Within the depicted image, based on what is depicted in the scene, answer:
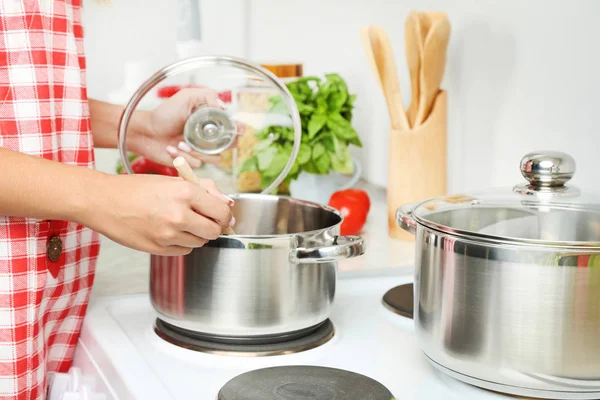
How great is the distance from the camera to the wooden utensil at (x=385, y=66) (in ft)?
4.38

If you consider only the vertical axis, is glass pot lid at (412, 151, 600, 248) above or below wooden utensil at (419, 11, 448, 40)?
below

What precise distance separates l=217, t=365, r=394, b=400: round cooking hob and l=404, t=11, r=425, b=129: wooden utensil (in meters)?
0.74

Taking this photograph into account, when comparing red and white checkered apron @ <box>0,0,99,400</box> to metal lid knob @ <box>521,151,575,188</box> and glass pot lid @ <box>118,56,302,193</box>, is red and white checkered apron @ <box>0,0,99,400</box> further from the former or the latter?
metal lid knob @ <box>521,151,575,188</box>

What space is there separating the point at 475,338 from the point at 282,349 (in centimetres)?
24

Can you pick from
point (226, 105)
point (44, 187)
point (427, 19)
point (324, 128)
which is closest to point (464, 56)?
point (427, 19)

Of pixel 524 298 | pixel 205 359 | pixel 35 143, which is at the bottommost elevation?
pixel 205 359

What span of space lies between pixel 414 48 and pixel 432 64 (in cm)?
4

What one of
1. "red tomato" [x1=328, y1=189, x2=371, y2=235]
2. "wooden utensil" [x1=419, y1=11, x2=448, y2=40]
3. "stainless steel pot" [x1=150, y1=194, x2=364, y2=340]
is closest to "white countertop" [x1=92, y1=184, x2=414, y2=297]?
"red tomato" [x1=328, y1=189, x2=371, y2=235]

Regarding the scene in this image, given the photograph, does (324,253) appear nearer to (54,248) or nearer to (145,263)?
(54,248)

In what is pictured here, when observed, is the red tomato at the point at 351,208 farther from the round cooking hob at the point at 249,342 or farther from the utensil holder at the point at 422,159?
the round cooking hob at the point at 249,342

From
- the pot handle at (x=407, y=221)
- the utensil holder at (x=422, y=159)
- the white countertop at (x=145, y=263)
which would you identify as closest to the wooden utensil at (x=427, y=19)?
the utensil holder at (x=422, y=159)

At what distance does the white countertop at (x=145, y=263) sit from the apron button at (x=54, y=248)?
0.57 feet

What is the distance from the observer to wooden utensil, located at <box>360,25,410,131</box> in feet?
4.38

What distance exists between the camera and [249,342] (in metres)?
0.83
